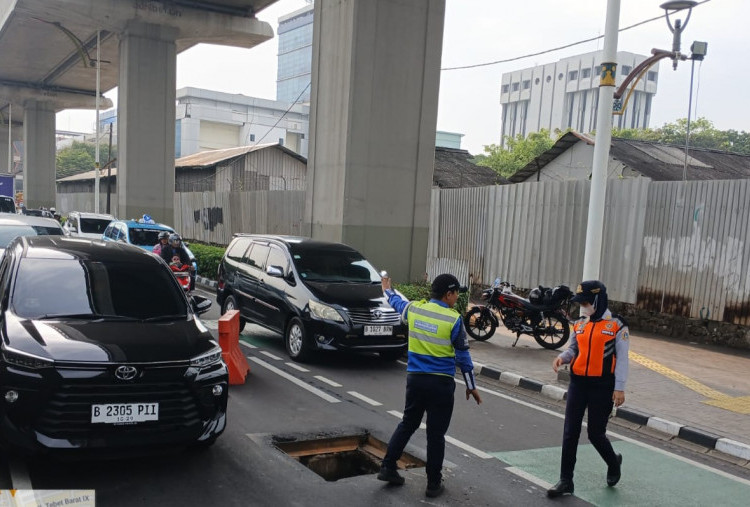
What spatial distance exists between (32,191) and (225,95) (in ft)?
196

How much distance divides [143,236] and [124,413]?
13601mm

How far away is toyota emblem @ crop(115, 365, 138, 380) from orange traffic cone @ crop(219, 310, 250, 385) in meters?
3.13

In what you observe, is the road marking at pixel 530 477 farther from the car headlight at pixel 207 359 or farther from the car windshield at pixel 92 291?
the car windshield at pixel 92 291

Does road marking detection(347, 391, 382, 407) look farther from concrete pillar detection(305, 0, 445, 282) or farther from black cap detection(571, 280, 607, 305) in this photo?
concrete pillar detection(305, 0, 445, 282)

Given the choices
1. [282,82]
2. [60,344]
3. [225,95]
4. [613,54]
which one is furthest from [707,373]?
[282,82]

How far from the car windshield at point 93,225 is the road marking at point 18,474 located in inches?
672

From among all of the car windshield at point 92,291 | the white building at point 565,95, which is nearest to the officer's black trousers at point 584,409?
the car windshield at point 92,291

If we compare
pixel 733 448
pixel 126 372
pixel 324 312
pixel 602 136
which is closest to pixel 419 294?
pixel 324 312

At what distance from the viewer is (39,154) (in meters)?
48.2

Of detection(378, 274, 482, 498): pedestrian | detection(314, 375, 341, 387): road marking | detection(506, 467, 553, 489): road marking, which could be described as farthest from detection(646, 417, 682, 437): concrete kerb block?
detection(314, 375, 341, 387): road marking

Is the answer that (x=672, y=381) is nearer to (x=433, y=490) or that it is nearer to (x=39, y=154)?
(x=433, y=490)

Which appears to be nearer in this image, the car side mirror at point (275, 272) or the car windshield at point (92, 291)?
the car windshield at point (92, 291)

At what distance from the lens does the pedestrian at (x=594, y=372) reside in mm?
4879

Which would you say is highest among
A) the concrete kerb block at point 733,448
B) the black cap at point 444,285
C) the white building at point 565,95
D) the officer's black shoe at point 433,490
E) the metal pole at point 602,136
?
the white building at point 565,95
